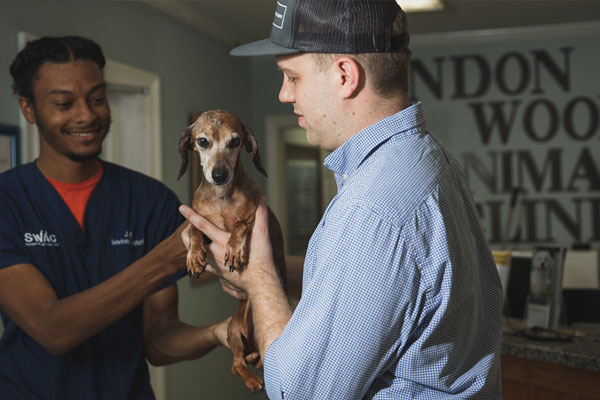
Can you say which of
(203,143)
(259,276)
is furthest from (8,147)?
(259,276)

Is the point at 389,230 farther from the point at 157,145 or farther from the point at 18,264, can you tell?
the point at 157,145

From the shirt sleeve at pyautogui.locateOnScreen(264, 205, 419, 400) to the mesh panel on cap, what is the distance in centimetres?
27

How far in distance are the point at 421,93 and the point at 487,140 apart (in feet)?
2.21

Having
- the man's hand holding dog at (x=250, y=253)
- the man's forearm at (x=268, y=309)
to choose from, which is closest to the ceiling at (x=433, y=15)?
the man's hand holding dog at (x=250, y=253)

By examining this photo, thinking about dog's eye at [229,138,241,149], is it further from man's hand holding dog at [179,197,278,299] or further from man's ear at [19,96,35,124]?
man's ear at [19,96,35,124]

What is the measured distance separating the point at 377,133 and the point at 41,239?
0.98 metres

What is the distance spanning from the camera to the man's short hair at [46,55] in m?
1.57

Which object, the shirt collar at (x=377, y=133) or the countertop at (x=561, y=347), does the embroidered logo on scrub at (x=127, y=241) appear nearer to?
the shirt collar at (x=377, y=133)

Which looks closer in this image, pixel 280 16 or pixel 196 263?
pixel 280 16

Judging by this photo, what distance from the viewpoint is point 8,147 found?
2.64 meters

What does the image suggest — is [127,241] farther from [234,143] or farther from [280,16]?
[280,16]

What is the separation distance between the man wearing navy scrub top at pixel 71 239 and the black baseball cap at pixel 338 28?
64 cm

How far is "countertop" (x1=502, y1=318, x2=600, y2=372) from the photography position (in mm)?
2220

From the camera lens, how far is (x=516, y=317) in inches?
115
